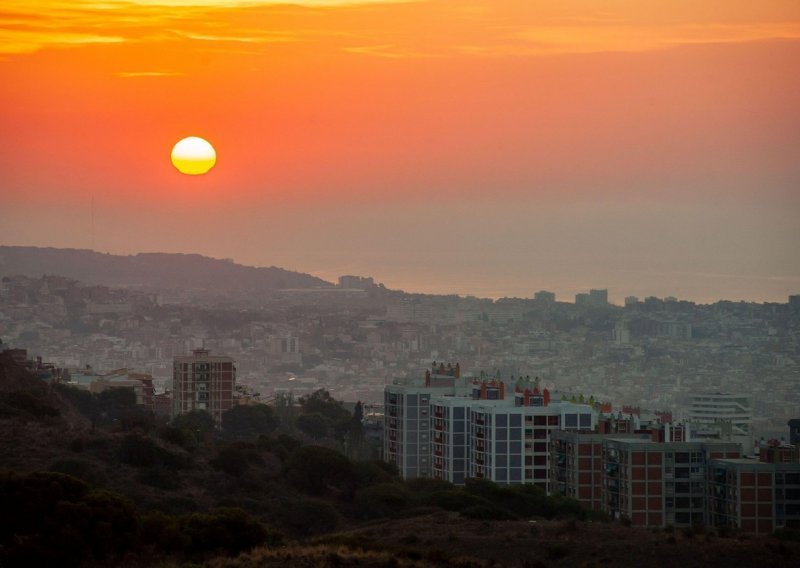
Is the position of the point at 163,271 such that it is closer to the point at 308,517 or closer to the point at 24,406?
the point at 24,406

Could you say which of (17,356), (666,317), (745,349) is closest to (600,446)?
(17,356)

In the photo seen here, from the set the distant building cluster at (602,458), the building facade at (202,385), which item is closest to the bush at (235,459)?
the distant building cluster at (602,458)

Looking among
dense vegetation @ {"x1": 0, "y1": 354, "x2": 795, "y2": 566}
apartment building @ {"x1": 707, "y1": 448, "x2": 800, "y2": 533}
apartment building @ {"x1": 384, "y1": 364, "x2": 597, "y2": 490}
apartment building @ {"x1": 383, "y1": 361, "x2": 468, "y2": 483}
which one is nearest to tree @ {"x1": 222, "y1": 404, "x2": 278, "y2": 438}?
apartment building @ {"x1": 384, "y1": 364, "x2": 597, "y2": 490}

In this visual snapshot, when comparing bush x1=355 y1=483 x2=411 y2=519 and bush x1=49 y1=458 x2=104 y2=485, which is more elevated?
bush x1=49 y1=458 x2=104 y2=485

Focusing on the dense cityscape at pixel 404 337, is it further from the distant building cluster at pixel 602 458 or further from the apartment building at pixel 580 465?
the apartment building at pixel 580 465

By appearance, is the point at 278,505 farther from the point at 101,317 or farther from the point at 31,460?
the point at 101,317

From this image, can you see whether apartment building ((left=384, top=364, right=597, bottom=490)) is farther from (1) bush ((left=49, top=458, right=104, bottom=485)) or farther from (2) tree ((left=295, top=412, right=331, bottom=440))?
(1) bush ((left=49, top=458, right=104, bottom=485))
